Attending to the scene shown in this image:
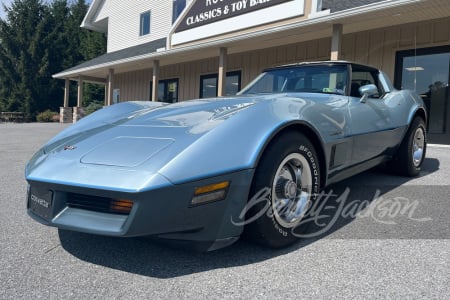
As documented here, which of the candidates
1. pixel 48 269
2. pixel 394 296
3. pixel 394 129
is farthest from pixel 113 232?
pixel 394 129

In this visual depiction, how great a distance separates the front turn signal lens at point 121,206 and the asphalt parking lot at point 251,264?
330 millimetres

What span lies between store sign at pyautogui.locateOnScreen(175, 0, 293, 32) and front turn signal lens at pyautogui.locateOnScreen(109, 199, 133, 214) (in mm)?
8215

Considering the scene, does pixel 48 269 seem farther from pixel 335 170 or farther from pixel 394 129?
pixel 394 129

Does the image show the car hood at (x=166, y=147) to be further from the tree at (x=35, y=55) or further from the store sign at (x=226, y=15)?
the tree at (x=35, y=55)

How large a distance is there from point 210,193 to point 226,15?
9371 millimetres

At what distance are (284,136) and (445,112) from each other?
7.21m

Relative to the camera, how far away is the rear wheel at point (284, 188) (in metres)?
2.05

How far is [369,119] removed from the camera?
3.21 meters

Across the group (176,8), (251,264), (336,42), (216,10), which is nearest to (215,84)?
(216,10)

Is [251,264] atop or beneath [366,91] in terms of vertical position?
beneath

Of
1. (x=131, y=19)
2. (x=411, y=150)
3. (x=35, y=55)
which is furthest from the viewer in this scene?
(x=35, y=55)

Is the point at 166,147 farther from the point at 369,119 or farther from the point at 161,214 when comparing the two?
the point at 369,119

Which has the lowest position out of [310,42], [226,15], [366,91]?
[366,91]

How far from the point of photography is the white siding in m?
17.1
